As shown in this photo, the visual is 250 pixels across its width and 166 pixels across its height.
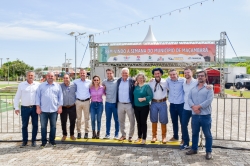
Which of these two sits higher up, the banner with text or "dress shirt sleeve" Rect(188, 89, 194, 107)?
the banner with text

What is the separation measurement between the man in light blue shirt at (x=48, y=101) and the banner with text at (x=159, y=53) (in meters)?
15.2

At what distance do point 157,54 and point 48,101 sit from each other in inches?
611

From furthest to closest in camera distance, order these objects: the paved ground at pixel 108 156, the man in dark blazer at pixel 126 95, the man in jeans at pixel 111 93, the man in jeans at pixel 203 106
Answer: the man in jeans at pixel 111 93, the man in dark blazer at pixel 126 95, the man in jeans at pixel 203 106, the paved ground at pixel 108 156

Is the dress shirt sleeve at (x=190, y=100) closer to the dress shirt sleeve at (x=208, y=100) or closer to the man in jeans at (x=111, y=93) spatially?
the dress shirt sleeve at (x=208, y=100)

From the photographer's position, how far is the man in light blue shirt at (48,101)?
560cm

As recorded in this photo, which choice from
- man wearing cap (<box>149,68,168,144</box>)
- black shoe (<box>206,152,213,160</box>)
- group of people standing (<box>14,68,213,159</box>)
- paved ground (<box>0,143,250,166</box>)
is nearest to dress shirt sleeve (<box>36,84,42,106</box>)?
group of people standing (<box>14,68,213,159</box>)

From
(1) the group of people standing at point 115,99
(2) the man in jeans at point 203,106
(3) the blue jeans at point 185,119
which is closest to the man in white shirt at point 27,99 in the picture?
(1) the group of people standing at point 115,99

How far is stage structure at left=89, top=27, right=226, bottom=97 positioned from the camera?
1942cm

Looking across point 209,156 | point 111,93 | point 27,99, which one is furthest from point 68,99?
point 209,156

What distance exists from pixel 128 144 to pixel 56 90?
2.07 meters

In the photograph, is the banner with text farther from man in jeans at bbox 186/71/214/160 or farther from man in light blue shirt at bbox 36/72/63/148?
man in jeans at bbox 186/71/214/160

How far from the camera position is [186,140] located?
5.52 metres

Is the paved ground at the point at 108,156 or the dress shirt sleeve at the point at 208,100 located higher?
the dress shirt sleeve at the point at 208,100

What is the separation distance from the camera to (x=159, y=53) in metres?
20.2
